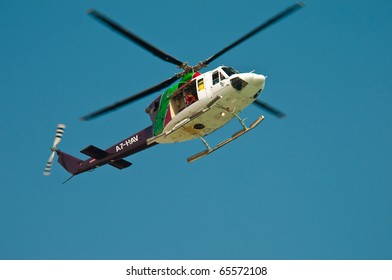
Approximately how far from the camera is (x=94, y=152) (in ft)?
78.5

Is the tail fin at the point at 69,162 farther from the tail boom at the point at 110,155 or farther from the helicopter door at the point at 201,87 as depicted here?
the helicopter door at the point at 201,87

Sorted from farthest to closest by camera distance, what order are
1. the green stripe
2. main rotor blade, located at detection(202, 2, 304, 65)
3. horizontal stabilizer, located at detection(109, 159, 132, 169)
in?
horizontal stabilizer, located at detection(109, 159, 132, 169) → the green stripe → main rotor blade, located at detection(202, 2, 304, 65)

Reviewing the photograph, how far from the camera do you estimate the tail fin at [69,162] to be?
2509cm

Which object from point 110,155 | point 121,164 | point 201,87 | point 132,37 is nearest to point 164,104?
point 201,87

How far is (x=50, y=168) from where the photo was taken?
24.3 m

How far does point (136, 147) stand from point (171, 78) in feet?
9.76

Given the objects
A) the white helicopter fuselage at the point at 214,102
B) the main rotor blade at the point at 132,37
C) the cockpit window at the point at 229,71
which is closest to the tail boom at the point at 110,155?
the white helicopter fuselage at the point at 214,102

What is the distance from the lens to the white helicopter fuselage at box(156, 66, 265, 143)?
20688 millimetres

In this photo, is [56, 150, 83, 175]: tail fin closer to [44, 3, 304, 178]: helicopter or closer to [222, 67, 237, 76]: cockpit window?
[44, 3, 304, 178]: helicopter

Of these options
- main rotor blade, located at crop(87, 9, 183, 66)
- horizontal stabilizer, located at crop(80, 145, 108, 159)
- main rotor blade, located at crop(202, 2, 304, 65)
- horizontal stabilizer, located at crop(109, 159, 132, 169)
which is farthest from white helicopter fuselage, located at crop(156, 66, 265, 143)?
horizontal stabilizer, located at crop(109, 159, 132, 169)

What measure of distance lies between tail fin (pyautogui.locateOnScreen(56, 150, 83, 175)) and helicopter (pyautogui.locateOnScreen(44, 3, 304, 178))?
1.72m

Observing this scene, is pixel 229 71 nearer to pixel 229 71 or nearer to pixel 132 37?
pixel 229 71
